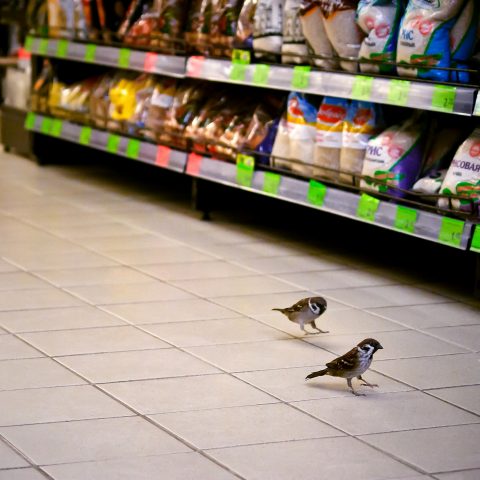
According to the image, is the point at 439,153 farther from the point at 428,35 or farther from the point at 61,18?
the point at 61,18

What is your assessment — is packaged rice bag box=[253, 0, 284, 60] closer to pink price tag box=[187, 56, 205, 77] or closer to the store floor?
pink price tag box=[187, 56, 205, 77]

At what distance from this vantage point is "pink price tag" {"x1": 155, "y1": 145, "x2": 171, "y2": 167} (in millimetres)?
5512

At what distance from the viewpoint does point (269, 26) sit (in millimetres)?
4773

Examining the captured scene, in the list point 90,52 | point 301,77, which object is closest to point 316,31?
point 301,77

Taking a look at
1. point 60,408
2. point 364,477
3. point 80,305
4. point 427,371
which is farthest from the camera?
point 80,305

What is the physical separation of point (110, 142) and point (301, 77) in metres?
1.83

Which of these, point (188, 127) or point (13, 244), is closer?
point (13, 244)

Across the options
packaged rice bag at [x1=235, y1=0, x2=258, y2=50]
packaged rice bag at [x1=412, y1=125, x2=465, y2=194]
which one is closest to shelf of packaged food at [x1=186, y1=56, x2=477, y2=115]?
packaged rice bag at [x1=235, y1=0, x2=258, y2=50]

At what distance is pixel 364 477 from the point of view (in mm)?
2303

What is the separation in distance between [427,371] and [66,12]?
4.25m

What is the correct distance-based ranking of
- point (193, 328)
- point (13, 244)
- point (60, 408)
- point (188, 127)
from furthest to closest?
point (188, 127) → point (13, 244) → point (193, 328) → point (60, 408)

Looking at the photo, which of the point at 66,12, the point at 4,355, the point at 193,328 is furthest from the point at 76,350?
the point at 66,12

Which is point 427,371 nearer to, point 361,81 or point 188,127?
point 361,81

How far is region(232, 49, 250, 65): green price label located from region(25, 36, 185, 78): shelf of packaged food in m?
0.44
